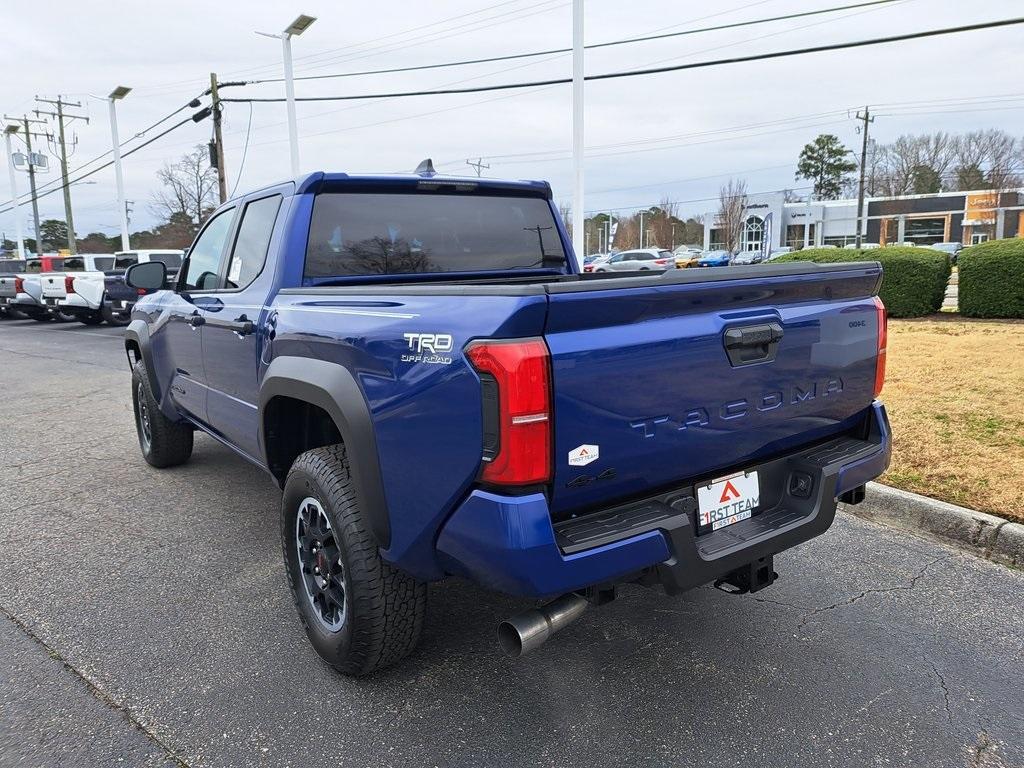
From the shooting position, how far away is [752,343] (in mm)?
2492

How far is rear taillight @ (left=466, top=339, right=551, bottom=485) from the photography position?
2.05 m

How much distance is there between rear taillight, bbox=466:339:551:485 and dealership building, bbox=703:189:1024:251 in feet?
186

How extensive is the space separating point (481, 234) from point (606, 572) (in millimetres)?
2294

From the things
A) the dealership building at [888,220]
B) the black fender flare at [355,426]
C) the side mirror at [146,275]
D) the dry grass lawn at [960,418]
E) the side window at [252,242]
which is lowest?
the dry grass lawn at [960,418]

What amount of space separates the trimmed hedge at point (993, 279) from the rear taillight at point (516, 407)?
40.9 ft

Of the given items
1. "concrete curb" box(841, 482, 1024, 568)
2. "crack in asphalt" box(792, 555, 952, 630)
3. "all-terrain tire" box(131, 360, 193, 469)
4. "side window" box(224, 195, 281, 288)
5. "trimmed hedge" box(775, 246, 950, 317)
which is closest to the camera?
"crack in asphalt" box(792, 555, 952, 630)

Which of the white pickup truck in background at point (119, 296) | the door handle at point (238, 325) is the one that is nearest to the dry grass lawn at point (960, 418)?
the door handle at point (238, 325)

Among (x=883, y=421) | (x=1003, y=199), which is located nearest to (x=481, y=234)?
(x=883, y=421)

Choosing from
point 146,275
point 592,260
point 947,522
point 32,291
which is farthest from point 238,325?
point 592,260

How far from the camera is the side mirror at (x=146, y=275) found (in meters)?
4.86

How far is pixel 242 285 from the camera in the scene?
12.7ft

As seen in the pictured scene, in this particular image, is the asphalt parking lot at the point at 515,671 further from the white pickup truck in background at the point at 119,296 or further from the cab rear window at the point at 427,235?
the white pickup truck in background at the point at 119,296

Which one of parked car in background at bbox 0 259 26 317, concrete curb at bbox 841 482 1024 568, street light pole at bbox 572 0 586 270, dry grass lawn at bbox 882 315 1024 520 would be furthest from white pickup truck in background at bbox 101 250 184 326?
concrete curb at bbox 841 482 1024 568

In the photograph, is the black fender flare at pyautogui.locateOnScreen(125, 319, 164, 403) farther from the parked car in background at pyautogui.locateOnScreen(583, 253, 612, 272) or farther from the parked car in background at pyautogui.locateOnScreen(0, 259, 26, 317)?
the parked car in background at pyautogui.locateOnScreen(583, 253, 612, 272)
